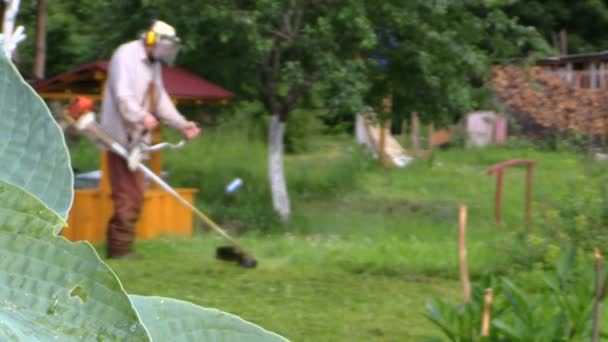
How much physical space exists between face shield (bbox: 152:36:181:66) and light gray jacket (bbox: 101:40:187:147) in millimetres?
73

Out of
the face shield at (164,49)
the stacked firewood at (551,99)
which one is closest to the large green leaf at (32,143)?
the face shield at (164,49)

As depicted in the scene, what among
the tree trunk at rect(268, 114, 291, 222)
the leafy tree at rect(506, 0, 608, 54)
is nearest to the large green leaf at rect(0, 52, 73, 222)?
the tree trunk at rect(268, 114, 291, 222)

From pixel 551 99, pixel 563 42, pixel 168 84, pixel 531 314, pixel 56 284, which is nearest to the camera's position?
pixel 56 284

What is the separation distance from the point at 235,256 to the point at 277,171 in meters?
4.75

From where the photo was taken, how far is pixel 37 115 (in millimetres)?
708

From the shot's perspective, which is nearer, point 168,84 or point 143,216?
point 143,216

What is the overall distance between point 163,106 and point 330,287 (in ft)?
6.42

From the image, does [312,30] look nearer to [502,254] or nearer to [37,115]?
[502,254]

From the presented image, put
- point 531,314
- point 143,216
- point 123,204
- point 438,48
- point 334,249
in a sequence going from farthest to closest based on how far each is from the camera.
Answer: point 438,48, point 143,216, point 334,249, point 123,204, point 531,314

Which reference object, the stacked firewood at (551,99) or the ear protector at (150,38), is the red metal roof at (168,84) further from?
the stacked firewood at (551,99)

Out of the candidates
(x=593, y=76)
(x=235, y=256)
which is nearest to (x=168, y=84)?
(x=235, y=256)

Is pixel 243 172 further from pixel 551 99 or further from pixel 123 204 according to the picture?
pixel 123 204

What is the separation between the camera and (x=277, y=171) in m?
11.5

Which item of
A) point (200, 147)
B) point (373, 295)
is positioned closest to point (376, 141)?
point (200, 147)
